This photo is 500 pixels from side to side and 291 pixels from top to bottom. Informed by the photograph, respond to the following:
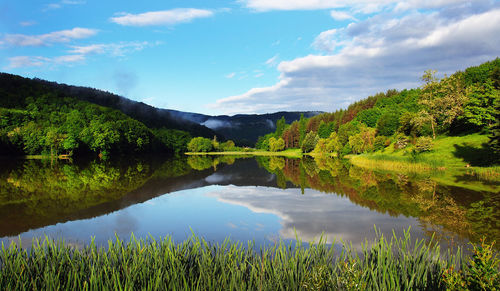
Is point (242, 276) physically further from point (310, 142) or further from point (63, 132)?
point (310, 142)

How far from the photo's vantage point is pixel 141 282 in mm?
5023

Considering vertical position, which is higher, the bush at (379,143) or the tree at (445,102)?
the tree at (445,102)

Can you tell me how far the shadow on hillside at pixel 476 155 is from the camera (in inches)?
1132

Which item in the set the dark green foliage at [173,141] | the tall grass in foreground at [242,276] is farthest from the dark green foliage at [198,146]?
the tall grass in foreground at [242,276]

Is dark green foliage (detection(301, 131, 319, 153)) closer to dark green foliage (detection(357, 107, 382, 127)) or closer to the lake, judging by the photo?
dark green foliage (detection(357, 107, 382, 127))

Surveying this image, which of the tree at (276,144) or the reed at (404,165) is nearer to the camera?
the reed at (404,165)

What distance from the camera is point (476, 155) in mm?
32250

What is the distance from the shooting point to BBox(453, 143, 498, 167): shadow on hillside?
28756mm

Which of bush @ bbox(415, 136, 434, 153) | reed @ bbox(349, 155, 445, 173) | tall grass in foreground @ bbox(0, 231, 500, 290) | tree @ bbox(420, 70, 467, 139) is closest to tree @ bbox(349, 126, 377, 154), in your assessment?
tree @ bbox(420, 70, 467, 139)

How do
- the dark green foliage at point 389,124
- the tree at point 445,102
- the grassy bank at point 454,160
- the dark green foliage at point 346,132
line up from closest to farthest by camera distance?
the grassy bank at point 454,160, the tree at point 445,102, the dark green foliage at point 389,124, the dark green foliage at point 346,132

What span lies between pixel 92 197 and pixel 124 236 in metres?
9.78

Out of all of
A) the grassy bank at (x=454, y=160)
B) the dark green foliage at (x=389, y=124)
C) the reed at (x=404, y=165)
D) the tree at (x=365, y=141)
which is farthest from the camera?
the dark green foliage at (x=389, y=124)

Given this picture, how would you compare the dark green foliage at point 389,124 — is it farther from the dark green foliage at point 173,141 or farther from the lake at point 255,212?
the dark green foliage at point 173,141

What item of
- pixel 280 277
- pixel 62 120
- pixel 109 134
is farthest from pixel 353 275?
pixel 62 120
